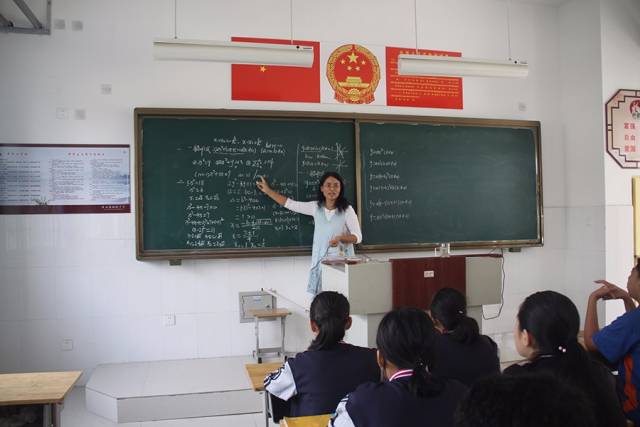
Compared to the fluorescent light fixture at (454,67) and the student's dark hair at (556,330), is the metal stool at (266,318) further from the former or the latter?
A: the student's dark hair at (556,330)

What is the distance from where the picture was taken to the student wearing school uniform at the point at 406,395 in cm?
135

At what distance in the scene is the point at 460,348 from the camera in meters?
2.08

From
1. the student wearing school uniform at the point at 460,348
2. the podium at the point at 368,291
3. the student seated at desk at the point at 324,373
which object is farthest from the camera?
the podium at the point at 368,291

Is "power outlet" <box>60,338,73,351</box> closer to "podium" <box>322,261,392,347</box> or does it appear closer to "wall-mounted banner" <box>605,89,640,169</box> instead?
"podium" <box>322,261,392,347</box>

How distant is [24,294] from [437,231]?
147 inches

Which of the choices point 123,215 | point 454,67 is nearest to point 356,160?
point 454,67

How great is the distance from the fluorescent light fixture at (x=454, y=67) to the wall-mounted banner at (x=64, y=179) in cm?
246

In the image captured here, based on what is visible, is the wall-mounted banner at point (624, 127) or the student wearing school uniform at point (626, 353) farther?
the wall-mounted banner at point (624, 127)

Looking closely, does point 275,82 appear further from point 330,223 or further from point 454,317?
point 454,317

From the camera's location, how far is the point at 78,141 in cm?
439

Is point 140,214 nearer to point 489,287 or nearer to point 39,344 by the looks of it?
point 39,344

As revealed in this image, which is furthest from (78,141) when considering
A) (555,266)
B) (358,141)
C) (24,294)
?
(555,266)

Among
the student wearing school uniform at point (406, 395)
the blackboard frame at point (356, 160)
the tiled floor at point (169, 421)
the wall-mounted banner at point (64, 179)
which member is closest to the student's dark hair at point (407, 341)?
the student wearing school uniform at point (406, 395)

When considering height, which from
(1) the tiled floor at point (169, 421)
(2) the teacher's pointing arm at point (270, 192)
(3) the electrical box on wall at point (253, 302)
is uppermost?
(2) the teacher's pointing arm at point (270, 192)
